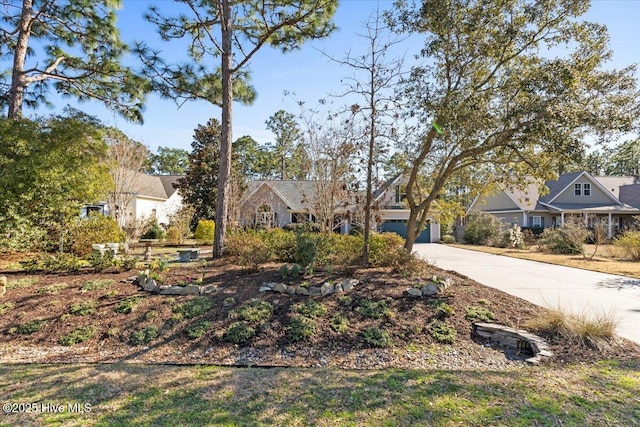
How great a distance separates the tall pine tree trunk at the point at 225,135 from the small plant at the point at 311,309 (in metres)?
4.85

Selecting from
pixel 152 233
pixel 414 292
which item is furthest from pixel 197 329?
pixel 152 233

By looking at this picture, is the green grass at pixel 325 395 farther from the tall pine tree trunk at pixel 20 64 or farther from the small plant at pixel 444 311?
the tall pine tree trunk at pixel 20 64

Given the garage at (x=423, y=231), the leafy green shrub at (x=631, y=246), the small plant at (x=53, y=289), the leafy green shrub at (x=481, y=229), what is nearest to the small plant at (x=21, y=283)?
the small plant at (x=53, y=289)

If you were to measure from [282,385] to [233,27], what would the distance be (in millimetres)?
10221

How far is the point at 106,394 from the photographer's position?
3082mm

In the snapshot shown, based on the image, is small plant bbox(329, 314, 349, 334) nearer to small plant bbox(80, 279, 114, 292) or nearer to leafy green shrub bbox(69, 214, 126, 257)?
small plant bbox(80, 279, 114, 292)

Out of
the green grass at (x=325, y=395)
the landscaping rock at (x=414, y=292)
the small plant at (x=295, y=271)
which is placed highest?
the small plant at (x=295, y=271)

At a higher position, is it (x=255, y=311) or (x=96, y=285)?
(x=96, y=285)

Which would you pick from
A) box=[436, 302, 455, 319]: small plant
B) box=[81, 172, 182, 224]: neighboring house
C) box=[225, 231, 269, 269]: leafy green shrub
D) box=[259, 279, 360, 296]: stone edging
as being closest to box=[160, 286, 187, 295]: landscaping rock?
box=[259, 279, 360, 296]: stone edging

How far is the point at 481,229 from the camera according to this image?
22.0m

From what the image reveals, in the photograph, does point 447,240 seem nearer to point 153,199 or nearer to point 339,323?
point 339,323

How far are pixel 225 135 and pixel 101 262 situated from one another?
4661 mm

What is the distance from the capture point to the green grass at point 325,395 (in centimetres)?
271

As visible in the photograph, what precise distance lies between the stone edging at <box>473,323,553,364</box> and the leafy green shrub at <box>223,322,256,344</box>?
3175mm
